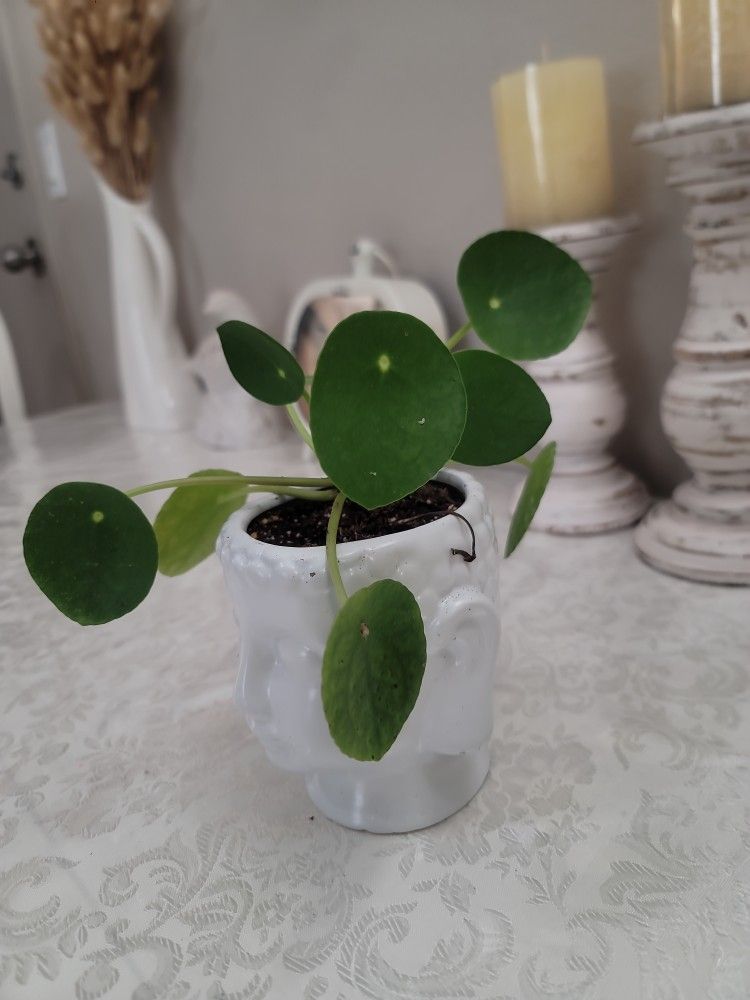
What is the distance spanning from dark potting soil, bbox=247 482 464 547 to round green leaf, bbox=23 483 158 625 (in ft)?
0.18

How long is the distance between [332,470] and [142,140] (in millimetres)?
1095

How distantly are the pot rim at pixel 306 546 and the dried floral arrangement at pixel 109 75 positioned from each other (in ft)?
3.22

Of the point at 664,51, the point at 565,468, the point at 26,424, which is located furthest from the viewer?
the point at 26,424

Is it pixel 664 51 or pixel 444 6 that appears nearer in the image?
pixel 664 51

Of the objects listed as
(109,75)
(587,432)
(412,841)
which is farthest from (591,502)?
(109,75)

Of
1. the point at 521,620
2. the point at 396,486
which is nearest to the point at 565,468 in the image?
the point at 521,620

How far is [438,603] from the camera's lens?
322mm

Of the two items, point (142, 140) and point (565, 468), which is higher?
point (142, 140)

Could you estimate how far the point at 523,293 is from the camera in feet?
1.13

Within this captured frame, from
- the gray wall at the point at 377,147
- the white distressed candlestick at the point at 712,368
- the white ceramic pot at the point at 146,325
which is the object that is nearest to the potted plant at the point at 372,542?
the white distressed candlestick at the point at 712,368

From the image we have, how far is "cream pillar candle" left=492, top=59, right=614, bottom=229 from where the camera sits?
24.1 inches

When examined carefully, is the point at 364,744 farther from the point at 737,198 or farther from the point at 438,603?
the point at 737,198

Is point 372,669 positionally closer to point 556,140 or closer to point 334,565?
point 334,565

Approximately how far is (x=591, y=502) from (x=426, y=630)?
1.35 ft
